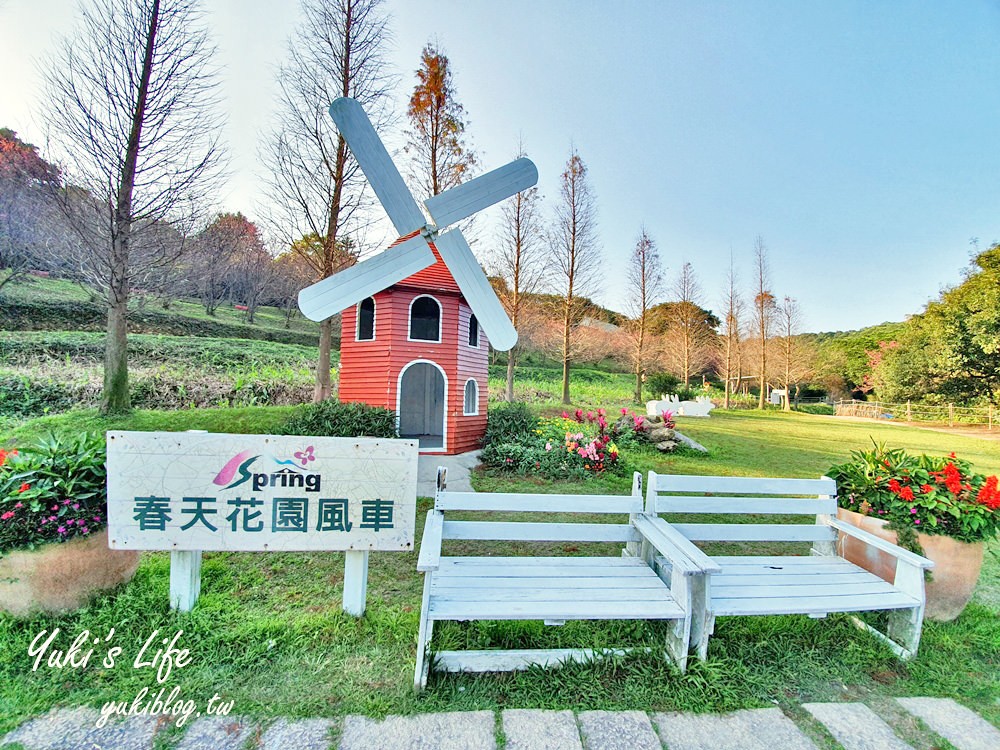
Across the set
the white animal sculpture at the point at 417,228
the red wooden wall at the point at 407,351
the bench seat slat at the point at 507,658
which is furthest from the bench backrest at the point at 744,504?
the red wooden wall at the point at 407,351

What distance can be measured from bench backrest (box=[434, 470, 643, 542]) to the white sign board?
0.28 m

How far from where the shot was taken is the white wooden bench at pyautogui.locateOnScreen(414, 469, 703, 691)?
6.56 feet

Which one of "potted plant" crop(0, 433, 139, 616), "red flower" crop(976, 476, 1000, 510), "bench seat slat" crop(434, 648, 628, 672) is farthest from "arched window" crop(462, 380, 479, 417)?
"red flower" crop(976, 476, 1000, 510)

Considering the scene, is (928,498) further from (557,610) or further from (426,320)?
(426,320)

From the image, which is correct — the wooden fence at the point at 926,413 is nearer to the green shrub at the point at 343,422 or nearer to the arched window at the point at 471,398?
the arched window at the point at 471,398

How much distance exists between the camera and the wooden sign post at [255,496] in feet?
7.75

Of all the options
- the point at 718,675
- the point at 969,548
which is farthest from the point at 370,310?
the point at 969,548

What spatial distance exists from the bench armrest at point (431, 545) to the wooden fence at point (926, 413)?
20797 mm

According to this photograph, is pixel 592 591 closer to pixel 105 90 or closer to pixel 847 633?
A: pixel 847 633

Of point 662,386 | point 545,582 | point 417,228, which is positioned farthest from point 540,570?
point 662,386

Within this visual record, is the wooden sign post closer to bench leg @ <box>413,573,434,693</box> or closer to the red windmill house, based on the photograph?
bench leg @ <box>413,573,434,693</box>

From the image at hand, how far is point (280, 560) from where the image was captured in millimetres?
3281

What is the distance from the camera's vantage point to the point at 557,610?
2014 mm

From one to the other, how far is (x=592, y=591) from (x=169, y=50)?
9420mm
